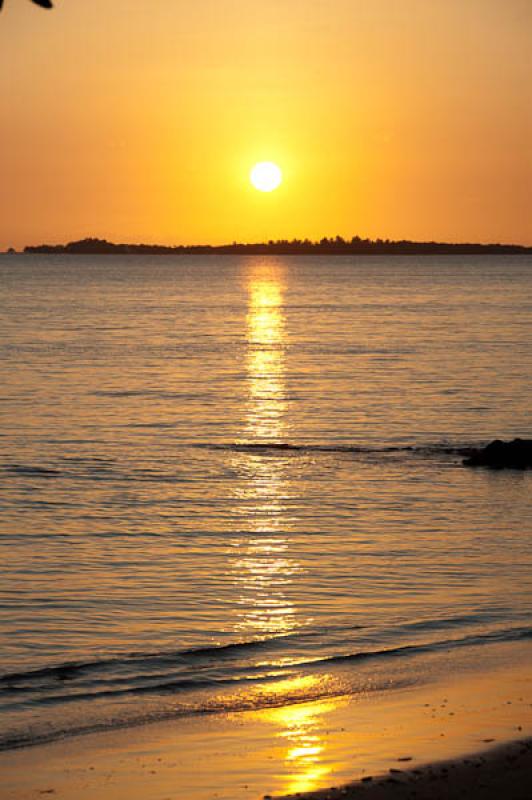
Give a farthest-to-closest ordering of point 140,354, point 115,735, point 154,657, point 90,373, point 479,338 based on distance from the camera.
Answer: point 479,338 < point 140,354 < point 90,373 < point 154,657 < point 115,735

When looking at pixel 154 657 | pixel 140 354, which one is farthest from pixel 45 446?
pixel 140 354

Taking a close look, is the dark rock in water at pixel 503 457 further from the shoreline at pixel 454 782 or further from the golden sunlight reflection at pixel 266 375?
the shoreline at pixel 454 782

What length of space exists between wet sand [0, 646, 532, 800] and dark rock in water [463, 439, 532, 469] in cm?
1907

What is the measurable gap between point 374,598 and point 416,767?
7457 mm

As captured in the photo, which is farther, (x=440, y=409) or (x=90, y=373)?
(x=90, y=373)

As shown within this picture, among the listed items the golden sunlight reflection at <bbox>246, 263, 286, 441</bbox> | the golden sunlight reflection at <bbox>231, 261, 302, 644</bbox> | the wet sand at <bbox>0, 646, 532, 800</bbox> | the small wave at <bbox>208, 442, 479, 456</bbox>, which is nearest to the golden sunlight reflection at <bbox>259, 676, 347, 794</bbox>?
the wet sand at <bbox>0, 646, 532, 800</bbox>

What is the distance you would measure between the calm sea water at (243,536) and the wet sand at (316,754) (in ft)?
2.18

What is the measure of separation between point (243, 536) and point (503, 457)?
11.6 metres

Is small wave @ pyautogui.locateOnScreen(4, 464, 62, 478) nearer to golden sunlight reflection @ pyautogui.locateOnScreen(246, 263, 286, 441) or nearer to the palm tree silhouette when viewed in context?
golden sunlight reflection @ pyautogui.locateOnScreen(246, 263, 286, 441)

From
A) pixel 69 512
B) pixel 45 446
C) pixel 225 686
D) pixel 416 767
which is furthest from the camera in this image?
pixel 45 446

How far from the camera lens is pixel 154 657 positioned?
1585 centimetres

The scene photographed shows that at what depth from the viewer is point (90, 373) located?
5975cm

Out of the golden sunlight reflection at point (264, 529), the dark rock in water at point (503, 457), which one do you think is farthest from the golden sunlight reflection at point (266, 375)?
the dark rock in water at point (503, 457)

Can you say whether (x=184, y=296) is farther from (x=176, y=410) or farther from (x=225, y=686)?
(x=225, y=686)
